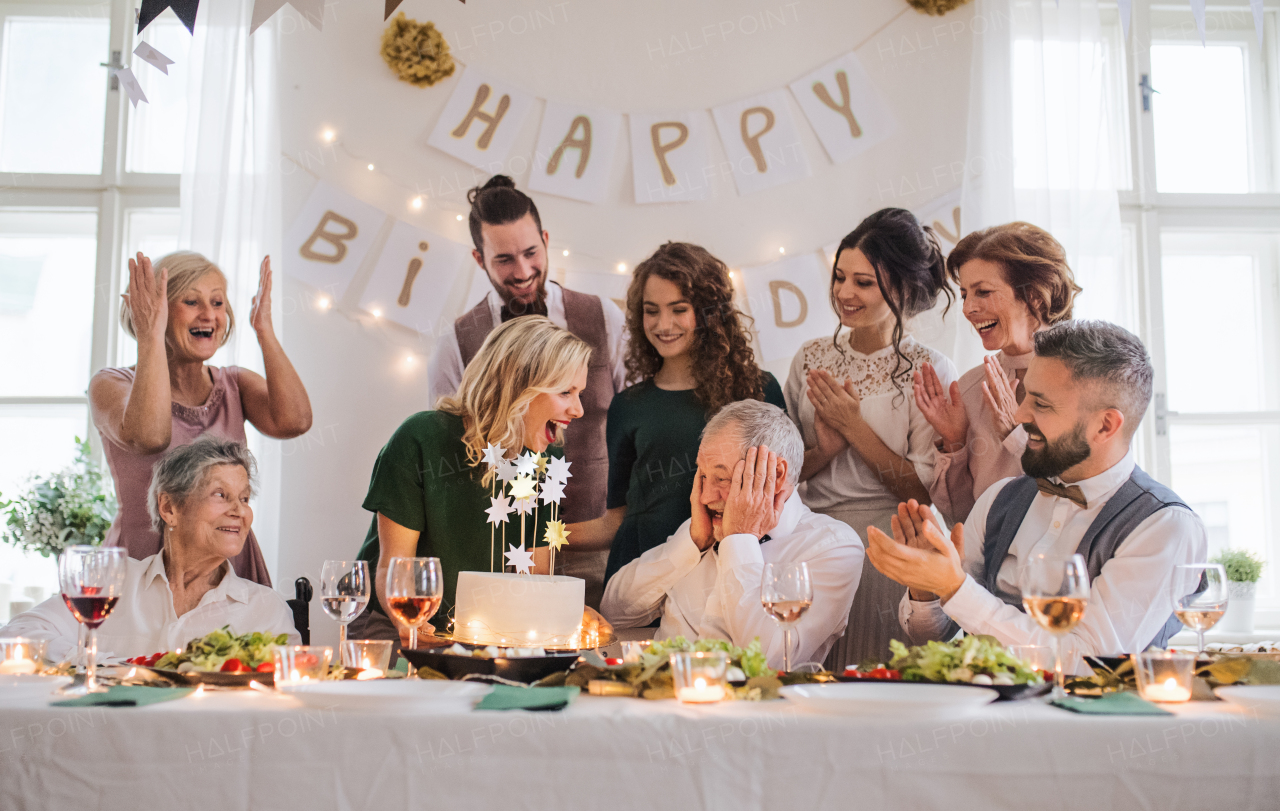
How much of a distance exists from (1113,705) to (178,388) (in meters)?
2.69

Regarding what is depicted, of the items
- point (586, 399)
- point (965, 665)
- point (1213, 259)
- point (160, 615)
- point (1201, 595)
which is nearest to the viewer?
point (965, 665)

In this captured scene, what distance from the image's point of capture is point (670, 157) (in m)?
3.36

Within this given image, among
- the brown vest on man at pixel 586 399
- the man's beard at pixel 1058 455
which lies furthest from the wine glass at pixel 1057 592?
the brown vest on man at pixel 586 399

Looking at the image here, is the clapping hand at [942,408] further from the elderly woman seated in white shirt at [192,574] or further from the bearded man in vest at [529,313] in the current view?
the elderly woman seated in white shirt at [192,574]

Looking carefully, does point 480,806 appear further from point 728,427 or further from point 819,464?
point 819,464

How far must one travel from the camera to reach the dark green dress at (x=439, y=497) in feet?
8.64

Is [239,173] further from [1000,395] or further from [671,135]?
[1000,395]

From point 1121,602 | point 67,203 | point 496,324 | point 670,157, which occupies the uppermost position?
point 670,157

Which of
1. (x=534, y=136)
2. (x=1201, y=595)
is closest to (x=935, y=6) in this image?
(x=534, y=136)

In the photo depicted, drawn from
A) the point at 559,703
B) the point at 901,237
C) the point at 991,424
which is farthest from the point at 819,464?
the point at 559,703

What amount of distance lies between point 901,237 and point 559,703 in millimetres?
2327

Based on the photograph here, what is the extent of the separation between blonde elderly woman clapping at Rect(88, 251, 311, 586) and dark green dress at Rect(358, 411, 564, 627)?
63cm

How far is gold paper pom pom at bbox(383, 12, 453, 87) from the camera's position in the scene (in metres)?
3.34

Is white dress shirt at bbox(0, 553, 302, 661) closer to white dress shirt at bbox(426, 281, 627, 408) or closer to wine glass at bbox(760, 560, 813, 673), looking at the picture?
white dress shirt at bbox(426, 281, 627, 408)
